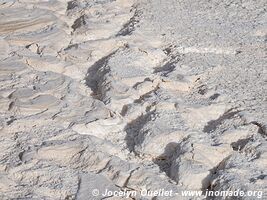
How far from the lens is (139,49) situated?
107 inches

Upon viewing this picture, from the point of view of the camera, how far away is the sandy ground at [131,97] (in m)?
1.81

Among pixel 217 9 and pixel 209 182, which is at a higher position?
pixel 209 182

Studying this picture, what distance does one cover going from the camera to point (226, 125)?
6.78 ft

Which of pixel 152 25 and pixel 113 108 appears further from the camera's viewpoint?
pixel 152 25

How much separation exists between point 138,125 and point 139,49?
0.63 metres

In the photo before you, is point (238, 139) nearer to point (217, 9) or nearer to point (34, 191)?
point (34, 191)

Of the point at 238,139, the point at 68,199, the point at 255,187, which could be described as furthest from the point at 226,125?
the point at 68,199

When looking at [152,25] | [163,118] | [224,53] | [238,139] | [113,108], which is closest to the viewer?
[238,139]

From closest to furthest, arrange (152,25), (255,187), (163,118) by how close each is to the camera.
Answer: (255,187)
(163,118)
(152,25)

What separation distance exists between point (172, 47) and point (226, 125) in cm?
76

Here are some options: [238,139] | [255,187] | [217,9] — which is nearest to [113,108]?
[238,139]

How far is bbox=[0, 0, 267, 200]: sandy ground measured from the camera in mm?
1813

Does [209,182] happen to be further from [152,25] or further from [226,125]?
[152,25]

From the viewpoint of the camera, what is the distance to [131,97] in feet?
7.62
